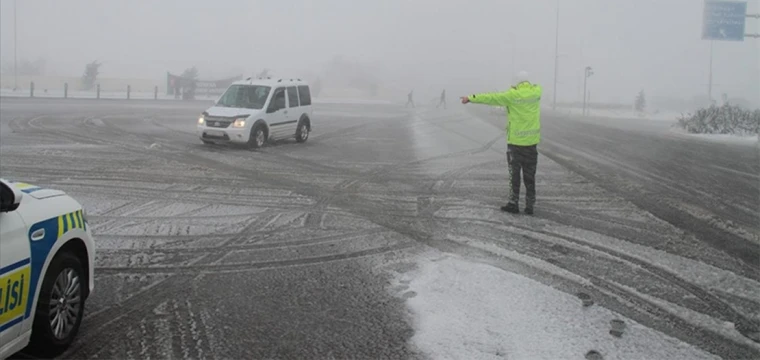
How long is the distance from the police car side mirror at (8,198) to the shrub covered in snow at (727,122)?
30.9 m

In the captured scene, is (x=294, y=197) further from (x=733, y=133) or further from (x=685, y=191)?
(x=733, y=133)

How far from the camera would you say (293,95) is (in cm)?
1908

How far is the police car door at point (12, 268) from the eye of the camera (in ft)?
11.6

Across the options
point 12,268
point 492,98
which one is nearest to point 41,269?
point 12,268

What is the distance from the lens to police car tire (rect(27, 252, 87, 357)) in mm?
3961

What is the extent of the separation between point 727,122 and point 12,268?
103 feet

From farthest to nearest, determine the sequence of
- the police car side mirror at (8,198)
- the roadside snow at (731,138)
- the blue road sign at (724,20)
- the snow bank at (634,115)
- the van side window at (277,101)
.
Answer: the snow bank at (634,115), the blue road sign at (724,20), the roadside snow at (731,138), the van side window at (277,101), the police car side mirror at (8,198)

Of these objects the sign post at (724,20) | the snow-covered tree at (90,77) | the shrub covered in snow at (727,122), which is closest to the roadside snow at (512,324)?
the shrub covered in snow at (727,122)

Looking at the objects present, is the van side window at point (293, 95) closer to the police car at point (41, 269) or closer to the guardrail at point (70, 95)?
the police car at point (41, 269)

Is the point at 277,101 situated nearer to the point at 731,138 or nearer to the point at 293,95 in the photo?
the point at 293,95

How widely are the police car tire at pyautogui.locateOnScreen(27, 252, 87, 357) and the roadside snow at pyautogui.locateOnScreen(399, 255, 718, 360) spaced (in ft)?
7.34

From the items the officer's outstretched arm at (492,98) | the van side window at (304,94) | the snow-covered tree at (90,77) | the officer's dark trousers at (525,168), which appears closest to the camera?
the officer's outstretched arm at (492,98)

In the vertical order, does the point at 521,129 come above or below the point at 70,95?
below

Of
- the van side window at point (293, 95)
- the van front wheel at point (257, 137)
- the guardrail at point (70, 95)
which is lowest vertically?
the van front wheel at point (257, 137)
